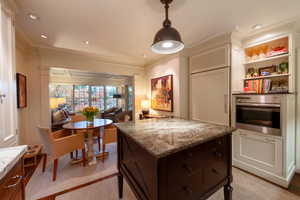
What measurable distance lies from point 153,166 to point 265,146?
2237 millimetres

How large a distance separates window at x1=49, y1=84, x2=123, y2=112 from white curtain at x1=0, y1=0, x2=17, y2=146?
505cm

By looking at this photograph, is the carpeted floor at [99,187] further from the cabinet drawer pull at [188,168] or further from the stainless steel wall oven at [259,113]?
the cabinet drawer pull at [188,168]

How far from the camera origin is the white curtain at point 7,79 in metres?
1.30

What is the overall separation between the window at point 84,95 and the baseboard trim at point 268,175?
6.52m

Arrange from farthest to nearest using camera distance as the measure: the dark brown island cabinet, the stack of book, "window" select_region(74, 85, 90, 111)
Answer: "window" select_region(74, 85, 90, 111), the stack of book, the dark brown island cabinet

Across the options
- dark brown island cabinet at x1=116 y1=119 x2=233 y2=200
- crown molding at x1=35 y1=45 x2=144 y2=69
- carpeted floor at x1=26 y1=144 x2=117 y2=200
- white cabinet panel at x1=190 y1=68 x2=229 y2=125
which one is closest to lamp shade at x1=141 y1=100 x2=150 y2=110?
crown molding at x1=35 y1=45 x2=144 y2=69

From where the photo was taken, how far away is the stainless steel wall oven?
1.97 meters

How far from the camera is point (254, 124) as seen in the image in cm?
221

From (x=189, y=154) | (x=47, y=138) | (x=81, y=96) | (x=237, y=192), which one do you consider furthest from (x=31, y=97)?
(x=237, y=192)

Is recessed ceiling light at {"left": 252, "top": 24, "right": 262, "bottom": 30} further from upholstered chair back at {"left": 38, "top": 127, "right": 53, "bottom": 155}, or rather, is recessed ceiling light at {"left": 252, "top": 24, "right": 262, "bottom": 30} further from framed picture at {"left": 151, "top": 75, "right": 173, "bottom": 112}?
upholstered chair back at {"left": 38, "top": 127, "right": 53, "bottom": 155}

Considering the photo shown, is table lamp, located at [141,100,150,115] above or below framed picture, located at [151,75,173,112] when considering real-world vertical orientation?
below

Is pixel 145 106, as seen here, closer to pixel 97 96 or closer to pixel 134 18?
pixel 134 18

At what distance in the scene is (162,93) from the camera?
402cm

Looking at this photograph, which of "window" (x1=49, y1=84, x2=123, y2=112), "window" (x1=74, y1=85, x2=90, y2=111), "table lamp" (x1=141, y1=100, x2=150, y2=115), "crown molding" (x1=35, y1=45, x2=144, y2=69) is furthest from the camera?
"window" (x1=74, y1=85, x2=90, y2=111)
